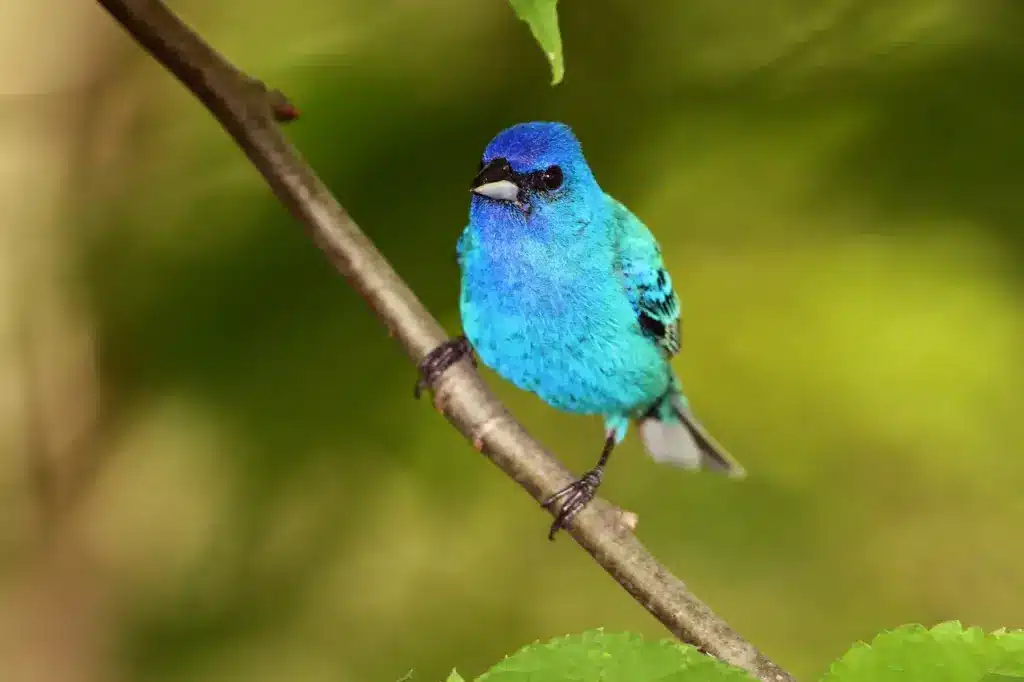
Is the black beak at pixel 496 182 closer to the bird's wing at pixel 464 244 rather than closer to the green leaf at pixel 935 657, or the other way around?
the bird's wing at pixel 464 244

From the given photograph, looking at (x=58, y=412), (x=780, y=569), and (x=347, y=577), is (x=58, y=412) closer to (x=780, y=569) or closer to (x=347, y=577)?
(x=347, y=577)

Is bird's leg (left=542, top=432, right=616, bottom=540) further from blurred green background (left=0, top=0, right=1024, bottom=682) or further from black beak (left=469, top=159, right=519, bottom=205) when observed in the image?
blurred green background (left=0, top=0, right=1024, bottom=682)

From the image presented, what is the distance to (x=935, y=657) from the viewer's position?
779mm

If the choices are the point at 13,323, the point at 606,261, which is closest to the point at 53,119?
the point at 13,323

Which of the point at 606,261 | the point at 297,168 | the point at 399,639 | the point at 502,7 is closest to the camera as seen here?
the point at 297,168

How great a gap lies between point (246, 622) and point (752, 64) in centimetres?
232

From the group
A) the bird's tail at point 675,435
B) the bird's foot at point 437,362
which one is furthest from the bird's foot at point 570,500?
the bird's tail at point 675,435

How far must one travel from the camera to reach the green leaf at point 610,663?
0.79 m

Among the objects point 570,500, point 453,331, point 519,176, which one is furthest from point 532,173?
point 453,331

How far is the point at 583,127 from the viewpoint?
3.18m

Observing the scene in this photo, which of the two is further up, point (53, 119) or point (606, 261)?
point (53, 119)

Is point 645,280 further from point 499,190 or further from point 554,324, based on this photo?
point 499,190

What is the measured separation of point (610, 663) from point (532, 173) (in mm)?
1477

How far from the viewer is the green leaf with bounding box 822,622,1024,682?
76 centimetres
